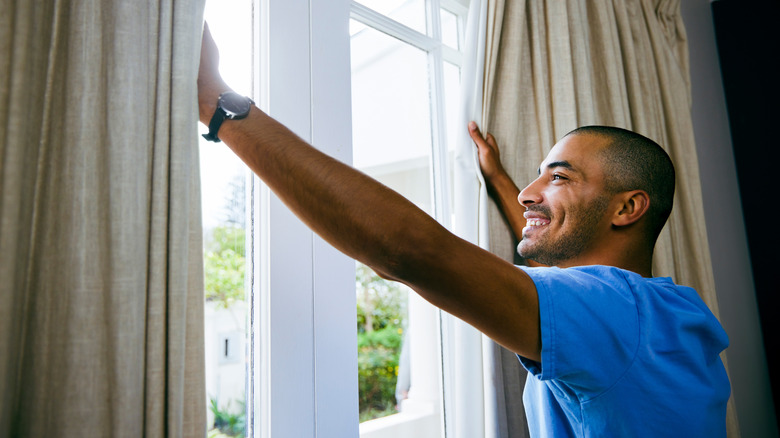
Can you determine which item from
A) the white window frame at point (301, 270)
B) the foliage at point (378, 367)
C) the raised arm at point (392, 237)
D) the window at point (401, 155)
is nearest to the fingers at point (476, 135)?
the window at point (401, 155)

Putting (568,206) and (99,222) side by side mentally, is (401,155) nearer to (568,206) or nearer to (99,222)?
(568,206)

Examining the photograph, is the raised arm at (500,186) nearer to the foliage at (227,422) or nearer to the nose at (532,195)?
the nose at (532,195)

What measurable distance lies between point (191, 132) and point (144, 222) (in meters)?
0.16

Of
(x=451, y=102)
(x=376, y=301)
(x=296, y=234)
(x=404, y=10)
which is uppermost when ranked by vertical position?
(x=404, y=10)

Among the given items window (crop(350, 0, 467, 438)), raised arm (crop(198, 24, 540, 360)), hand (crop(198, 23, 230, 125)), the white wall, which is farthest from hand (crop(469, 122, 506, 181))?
the white wall

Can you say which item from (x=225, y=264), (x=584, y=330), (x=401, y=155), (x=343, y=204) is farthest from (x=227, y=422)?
(x=401, y=155)

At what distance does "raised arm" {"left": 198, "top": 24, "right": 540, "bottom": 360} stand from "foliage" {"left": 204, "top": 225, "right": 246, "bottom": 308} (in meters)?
0.33

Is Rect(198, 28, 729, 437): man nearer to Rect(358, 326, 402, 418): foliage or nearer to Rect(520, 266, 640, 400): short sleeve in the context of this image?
Rect(520, 266, 640, 400): short sleeve

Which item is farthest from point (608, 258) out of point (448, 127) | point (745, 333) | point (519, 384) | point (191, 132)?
point (745, 333)

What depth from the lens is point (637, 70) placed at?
5.72 feet

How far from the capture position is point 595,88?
167cm

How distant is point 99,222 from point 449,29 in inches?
49.8

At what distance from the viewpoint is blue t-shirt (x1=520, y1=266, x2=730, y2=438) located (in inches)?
29.6

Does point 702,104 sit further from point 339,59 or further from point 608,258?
point 339,59
